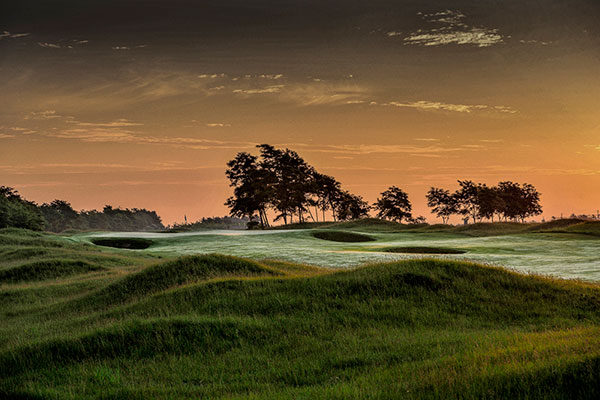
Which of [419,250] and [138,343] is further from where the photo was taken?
[419,250]

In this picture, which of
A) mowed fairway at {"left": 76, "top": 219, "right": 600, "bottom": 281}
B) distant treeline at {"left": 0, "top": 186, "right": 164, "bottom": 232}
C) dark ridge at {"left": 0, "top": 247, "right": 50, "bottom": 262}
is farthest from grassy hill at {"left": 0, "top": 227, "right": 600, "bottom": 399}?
distant treeline at {"left": 0, "top": 186, "right": 164, "bottom": 232}

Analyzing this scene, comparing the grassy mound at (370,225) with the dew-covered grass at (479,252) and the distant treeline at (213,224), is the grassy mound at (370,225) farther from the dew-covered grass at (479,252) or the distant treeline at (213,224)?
the distant treeline at (213,224)

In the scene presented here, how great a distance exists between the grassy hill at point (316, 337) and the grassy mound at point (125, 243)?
36360mm

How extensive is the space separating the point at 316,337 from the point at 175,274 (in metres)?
9.86

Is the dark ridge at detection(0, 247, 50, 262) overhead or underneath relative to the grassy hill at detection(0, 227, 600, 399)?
overhead

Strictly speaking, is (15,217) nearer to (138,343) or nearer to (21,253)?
(21,253)

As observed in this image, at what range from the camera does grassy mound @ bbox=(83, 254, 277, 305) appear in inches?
725

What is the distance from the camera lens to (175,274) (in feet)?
65.1

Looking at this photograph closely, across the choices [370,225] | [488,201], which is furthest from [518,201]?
[370,225]

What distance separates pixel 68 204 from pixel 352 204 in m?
96.9

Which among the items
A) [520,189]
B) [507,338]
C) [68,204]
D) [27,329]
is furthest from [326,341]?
[68,204]

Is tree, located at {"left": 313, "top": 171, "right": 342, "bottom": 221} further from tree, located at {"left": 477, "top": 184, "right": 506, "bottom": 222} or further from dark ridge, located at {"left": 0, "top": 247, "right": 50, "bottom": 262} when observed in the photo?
dark ridge, located at {"left": 0, "top": 247, "right": 50, "bottom": 262}

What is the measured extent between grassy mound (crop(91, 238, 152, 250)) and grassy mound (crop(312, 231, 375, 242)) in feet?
63.3

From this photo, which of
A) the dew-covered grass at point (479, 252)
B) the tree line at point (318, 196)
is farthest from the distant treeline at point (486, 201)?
the dew-covered grass at point (479, 252)
